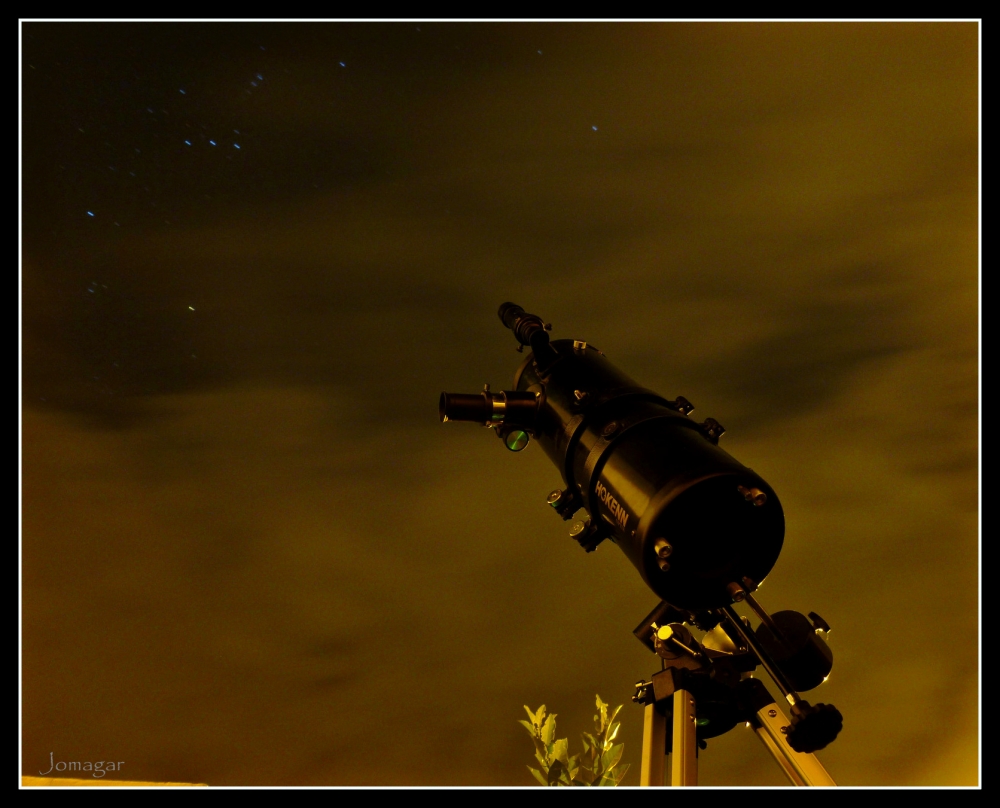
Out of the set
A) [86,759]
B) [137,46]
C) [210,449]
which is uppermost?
[137,46]

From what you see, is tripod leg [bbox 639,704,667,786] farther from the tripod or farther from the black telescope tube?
the black telescope tube

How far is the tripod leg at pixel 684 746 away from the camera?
1382mm

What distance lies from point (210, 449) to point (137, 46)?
1.92 m

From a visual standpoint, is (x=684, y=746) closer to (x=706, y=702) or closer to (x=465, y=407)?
(x=706, y=702)

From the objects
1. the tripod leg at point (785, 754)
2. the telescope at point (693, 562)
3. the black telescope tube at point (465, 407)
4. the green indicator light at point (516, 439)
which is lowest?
the tripod leg at point (785, 754)

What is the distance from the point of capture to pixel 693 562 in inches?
54.8

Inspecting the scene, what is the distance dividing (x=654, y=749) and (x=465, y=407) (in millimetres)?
918

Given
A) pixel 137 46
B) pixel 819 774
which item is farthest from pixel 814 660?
pixel 137 46

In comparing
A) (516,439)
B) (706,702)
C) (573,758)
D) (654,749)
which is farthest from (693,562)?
(573,758)

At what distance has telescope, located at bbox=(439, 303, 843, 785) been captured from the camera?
1.29m

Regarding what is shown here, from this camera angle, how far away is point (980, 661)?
10.7ft

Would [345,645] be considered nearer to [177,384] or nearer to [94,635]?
[94,635]

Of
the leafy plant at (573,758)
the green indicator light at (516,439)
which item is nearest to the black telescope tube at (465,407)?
the green indicator light at (516,439)

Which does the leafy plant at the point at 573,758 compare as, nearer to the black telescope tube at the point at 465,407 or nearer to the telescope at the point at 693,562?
the telescope at the point at 693,562
